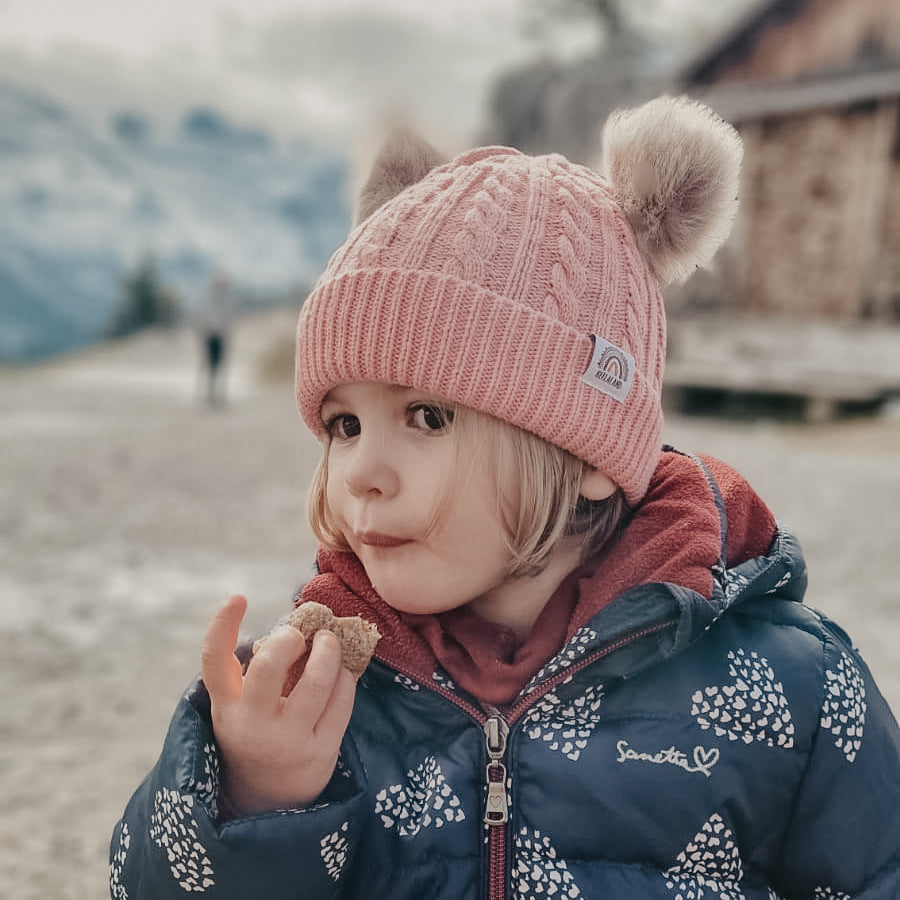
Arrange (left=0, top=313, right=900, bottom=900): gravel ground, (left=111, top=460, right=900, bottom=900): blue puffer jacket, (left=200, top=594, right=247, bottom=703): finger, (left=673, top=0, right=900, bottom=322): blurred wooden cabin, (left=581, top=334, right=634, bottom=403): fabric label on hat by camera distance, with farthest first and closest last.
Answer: (left=673, top=0, right=900, bottom=322): blurred wooden cabin < (left=0, top=313, right=900, bottom=900): gravel ground < (left=581, top=334, right=634, bottom=403): fabric label on hat < (left=111, top=460, right=900, bottom=900): blue puffer jacket < (left=200, top=594, right=247, bottom=703): finger

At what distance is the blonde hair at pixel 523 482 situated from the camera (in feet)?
4.17

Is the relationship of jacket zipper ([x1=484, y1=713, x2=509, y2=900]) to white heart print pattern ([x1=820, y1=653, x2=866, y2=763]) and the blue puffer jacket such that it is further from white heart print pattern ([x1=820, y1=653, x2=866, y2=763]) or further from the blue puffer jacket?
white heart print pattern ([x1=820, y1=653, x2=866, y2=763])

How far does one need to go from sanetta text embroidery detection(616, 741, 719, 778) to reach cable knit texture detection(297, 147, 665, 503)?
0.39 metres

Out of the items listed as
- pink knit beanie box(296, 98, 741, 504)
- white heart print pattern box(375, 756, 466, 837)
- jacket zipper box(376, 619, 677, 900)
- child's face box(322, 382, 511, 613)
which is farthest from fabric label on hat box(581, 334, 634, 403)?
white heart print pattern box(375, 756, 466, 837)

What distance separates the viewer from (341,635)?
46.9 inches

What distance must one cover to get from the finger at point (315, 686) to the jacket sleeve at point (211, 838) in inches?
5.3

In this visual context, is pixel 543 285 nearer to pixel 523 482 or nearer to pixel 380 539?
pixel 523 482

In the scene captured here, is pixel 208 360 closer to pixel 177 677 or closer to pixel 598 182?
pixel 177 677

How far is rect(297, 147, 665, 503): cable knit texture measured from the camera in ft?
4.20

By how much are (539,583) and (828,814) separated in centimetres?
51

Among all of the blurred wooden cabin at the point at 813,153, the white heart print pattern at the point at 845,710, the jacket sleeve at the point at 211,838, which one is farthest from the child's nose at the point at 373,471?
the blurred wooden cabin at the point at 813,153

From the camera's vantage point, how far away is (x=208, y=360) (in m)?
11.6

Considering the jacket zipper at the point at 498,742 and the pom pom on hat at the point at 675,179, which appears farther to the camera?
the pom pom on hat at the point at 675,179

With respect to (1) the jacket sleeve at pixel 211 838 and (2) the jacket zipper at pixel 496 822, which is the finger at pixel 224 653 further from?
(2) the jacket zipper at pixel 496 822
